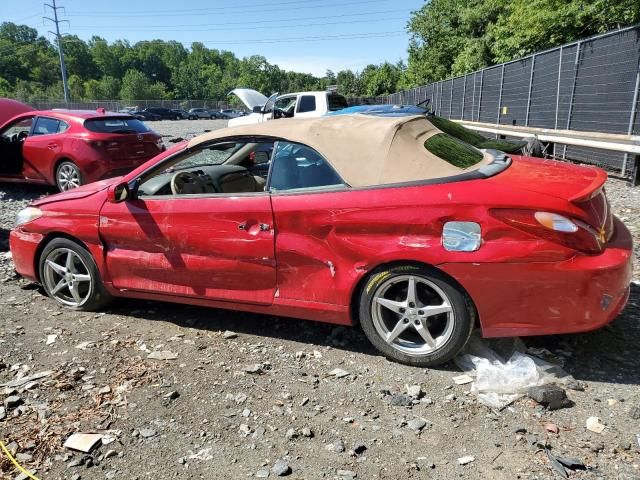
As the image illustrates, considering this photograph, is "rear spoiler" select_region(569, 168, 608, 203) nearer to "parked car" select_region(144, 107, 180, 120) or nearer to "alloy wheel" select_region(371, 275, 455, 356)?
"alloy wheel" select_region(371, 275, 455, 356)

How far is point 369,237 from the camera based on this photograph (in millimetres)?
3221

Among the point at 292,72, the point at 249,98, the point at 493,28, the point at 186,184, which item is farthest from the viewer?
the point at 292,72

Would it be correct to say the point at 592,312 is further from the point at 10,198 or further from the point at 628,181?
the point at 10,198

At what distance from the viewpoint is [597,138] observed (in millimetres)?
9281

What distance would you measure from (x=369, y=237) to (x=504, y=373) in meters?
1.17

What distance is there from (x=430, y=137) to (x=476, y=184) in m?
0.88

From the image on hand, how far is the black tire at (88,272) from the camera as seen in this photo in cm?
421

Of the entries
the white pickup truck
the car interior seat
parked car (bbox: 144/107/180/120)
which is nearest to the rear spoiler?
the car interior seat

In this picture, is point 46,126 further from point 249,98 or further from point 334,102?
point 249,98

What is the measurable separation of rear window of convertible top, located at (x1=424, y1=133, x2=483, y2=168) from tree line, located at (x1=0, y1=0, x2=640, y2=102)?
36.6 feet

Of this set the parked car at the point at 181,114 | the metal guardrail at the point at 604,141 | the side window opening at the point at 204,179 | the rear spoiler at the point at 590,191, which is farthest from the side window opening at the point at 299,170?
the parked car at the point at 181,114

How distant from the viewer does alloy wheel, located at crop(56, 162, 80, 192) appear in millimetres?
8789

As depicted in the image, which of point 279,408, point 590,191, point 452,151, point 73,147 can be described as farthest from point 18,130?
point 590,191

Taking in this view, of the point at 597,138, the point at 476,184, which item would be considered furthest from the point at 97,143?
the point at 597,138
